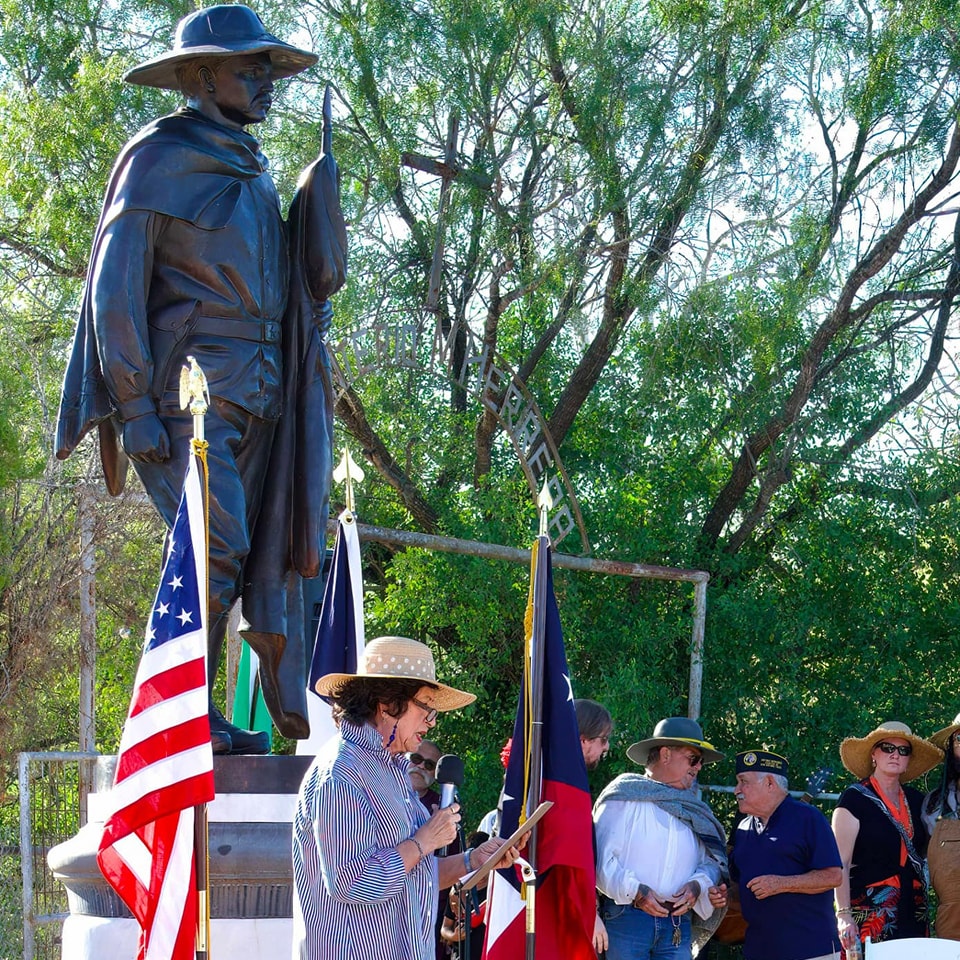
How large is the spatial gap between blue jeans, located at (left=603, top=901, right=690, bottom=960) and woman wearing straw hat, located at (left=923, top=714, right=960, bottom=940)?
48.8 inches

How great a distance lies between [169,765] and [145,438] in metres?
1.26

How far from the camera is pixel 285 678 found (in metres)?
5.36

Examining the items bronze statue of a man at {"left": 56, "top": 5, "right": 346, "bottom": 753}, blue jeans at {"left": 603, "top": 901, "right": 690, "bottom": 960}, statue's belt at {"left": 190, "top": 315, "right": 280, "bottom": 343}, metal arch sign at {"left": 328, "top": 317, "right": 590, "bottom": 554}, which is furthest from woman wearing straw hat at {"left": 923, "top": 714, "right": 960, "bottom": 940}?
statue's belt at {"left": 190, "top": 315, "right": 280, "bottom": 343}

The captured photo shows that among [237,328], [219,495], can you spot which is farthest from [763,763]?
[237,328]

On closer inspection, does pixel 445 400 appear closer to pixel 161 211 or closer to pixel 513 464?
pixel 513 464

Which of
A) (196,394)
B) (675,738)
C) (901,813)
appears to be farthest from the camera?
(901,813)

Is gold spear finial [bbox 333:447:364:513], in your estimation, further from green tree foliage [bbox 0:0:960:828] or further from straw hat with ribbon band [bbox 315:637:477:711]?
green tree foliage [bbox 0:0:960:828]

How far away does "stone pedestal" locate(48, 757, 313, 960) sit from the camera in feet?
15.8

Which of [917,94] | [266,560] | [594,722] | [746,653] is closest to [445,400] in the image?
[746,653]

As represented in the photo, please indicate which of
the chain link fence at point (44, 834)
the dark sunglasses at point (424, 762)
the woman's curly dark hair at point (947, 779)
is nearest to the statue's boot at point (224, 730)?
the dark sunglasses at point (424, 762)

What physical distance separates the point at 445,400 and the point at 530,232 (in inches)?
61.7

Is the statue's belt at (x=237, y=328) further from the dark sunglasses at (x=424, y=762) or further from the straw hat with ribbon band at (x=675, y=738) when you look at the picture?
the dark sunglasses at (x=424, y=762)

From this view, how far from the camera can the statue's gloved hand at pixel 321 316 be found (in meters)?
5.54

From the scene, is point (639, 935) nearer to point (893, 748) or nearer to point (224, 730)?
point (893, 748)
